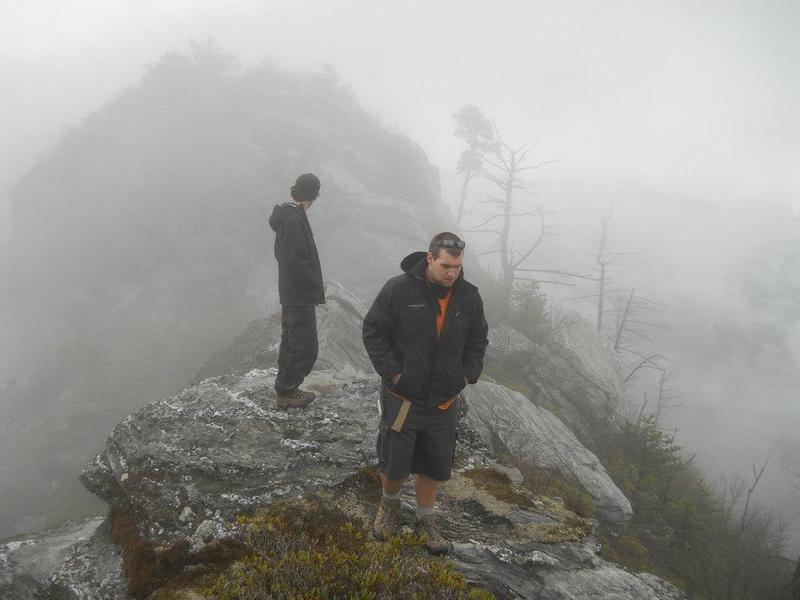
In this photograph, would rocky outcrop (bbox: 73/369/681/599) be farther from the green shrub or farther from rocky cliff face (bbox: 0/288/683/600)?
the green shrub

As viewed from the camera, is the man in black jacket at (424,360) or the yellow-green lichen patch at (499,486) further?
the yellow-green lichen patch at (499,486)

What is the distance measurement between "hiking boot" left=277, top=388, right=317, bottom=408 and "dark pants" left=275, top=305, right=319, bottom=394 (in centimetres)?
16

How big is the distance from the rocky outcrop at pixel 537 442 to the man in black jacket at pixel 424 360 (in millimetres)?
6294

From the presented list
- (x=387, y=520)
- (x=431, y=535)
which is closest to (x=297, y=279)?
(x=387, y=520)

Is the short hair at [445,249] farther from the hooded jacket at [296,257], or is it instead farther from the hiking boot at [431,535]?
the hiking boot at [431,535]

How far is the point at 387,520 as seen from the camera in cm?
394

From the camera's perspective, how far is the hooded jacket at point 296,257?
5250 mm

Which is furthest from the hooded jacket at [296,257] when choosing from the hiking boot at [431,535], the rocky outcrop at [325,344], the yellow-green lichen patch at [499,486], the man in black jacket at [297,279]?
the rocky outcrop at [325,344]

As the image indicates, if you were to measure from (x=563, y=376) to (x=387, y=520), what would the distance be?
14.4 metres

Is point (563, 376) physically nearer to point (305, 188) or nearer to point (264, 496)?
point (305, 188)

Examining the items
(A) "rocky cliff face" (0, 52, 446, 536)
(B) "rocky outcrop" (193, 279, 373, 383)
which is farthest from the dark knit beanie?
(A) "rocky cliff face" (0, 52, 446, 536)

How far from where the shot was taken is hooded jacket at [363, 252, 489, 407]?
12.4 feet

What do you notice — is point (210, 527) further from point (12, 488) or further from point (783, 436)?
point (783, 436)

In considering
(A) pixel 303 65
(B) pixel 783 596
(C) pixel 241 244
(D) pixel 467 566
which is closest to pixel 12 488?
(C) pixel 241 244
